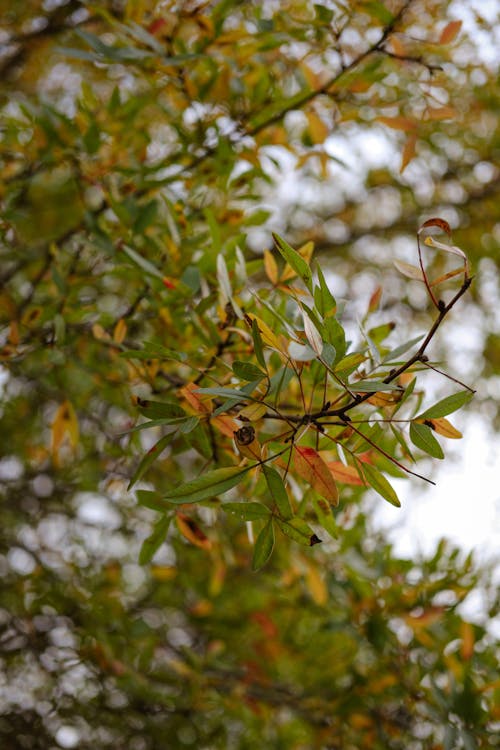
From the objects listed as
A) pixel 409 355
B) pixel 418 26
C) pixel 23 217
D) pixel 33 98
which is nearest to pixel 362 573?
pixel 409 355

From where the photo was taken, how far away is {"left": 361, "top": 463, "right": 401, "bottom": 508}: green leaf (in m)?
0.69

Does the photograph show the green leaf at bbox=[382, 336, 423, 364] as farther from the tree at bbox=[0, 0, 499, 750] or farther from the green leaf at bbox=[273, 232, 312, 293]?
the green leaf at bbox=[273, 232, 312, 293]

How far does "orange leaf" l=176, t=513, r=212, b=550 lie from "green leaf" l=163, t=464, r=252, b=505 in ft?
0.78

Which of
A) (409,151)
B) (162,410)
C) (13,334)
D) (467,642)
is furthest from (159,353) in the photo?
(467,642)

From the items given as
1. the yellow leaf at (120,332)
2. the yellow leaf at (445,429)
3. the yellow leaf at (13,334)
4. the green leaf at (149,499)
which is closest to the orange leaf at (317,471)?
the yellow leaf at (445,429)

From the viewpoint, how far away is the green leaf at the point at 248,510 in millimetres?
676

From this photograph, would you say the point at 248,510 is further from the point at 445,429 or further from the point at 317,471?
the point at 445,429

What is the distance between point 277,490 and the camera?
0.66 m

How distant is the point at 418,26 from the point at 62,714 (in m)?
1.77

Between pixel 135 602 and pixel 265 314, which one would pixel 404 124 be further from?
pixel 135 602

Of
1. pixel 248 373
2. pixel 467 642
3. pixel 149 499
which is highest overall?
pixel 248 373

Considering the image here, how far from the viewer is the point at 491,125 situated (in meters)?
2.07

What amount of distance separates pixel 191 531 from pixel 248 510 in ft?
0.72

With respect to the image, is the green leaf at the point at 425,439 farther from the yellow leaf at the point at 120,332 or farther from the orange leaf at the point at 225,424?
the yellow leaf at the point at 120,332
